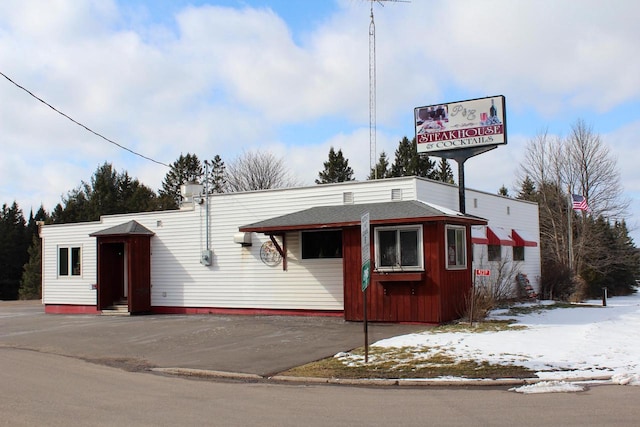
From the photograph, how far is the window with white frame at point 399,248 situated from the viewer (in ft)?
55.5

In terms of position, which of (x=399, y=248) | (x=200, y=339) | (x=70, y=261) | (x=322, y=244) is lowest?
(x=200, y=339)

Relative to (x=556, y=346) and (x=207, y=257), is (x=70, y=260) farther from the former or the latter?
(x=556, y=346)

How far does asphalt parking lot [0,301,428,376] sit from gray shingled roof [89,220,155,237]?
331 cm

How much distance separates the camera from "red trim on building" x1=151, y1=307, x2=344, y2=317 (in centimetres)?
1991

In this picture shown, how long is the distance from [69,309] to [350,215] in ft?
46.6

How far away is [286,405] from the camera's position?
8.27 m

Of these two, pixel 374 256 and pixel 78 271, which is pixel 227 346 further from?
pixel 78 271

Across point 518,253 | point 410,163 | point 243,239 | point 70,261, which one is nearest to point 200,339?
point 243,239

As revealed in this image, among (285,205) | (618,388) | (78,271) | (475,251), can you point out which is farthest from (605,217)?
(618,388)

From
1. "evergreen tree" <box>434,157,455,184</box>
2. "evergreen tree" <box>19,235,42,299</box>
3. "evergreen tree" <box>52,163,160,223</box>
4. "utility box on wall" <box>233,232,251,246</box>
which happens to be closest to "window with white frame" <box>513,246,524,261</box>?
"utility box on wall" <box>233,232,251,246</box>

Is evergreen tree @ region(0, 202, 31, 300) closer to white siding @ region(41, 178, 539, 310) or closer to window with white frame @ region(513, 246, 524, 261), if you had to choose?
white siding @ region(41, 178, 539, 310)

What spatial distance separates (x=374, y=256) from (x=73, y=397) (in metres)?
9.91

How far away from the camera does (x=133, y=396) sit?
9062 mm

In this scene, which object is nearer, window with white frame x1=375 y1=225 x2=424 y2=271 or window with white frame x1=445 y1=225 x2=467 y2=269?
window with white frame x1=375 y1=225 x2=424 y2=271
